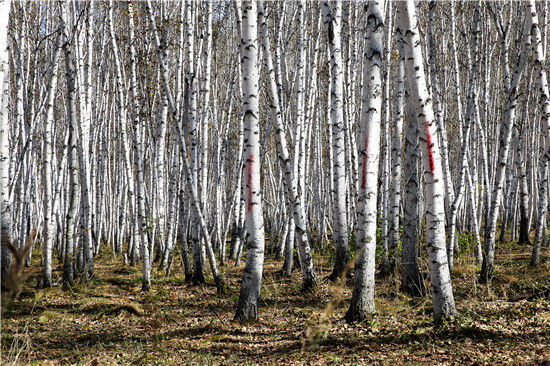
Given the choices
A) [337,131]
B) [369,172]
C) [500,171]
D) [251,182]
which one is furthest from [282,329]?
[500,171]

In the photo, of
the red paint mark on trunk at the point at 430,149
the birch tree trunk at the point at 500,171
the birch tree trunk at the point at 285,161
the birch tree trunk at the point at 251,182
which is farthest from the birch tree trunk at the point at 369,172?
the birch tree trunk at the point at 500,171

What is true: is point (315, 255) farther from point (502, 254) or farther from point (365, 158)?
point (365, 158)

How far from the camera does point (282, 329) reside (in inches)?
192

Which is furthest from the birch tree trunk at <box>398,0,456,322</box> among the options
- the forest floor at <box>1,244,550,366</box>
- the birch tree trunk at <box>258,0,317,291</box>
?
the birch tree trunk at <box>258,0,317,291</box>

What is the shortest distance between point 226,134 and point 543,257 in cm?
948

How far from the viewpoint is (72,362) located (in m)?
4.30

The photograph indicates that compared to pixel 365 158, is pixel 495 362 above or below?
below

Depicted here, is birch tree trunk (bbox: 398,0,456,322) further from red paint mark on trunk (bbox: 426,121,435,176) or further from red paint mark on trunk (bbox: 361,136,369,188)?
red paint mark on trunk (bbox: 361,136,369,188)

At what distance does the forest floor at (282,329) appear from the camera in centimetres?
381

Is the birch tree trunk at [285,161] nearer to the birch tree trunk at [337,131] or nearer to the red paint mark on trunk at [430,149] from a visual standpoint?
the birch tree trunk at [337,131]

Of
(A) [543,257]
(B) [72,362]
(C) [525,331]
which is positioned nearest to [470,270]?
(A) [543,257]

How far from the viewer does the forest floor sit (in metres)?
3.81

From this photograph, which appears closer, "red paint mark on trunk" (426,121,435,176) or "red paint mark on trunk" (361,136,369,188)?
"red paint mark on trunk" (426,121,435,176)

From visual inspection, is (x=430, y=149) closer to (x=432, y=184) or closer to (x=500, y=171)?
(x=432, y=184)
